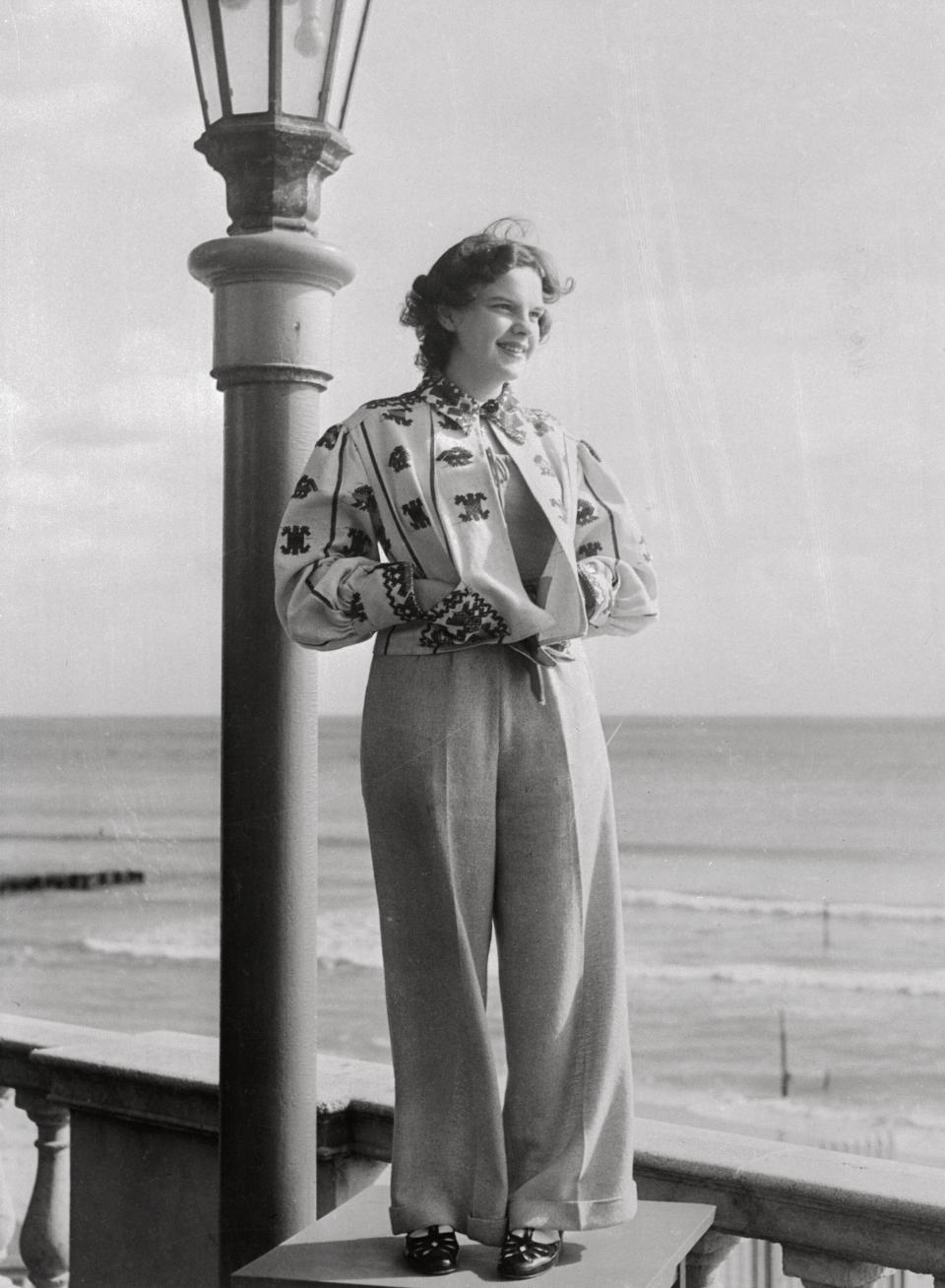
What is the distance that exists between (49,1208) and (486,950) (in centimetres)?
156

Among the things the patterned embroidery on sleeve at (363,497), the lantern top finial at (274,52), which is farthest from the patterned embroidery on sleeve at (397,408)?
the lantern top finial at (274,52)

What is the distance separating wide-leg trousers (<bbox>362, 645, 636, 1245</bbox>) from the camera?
231cm

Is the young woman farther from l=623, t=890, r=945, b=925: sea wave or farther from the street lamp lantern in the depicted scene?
l=623, t=890, r=945, b=925: sea wave

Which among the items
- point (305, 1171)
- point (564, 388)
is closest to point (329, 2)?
point (564, 388)

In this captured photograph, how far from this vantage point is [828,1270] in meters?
2.46

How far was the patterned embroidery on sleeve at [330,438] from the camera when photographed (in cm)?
240

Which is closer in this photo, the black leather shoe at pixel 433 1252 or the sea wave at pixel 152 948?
the black leather shoe at pixel 433 1252

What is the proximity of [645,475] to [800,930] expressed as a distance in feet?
62.2

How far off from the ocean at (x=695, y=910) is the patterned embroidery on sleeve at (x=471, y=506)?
13.0 m

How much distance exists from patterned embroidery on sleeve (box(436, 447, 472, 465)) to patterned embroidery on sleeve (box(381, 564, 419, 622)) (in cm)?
21

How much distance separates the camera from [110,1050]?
3.26 m

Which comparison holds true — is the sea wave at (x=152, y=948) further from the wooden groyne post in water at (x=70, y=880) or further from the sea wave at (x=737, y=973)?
the wooden groyne post in water at (x=70, y=880)

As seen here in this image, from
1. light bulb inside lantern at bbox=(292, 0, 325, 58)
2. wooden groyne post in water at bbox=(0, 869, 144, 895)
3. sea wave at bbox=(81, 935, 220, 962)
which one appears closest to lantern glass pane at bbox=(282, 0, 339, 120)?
light bulb inside lantern at bbox=(292, 0, 325, 58)

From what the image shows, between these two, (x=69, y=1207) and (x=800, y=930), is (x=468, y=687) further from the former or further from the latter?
(x=800, y=930)
